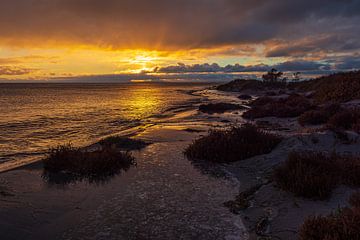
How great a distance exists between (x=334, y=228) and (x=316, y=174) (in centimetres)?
314

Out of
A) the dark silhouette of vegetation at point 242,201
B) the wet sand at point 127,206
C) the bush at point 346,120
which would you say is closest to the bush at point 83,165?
the wet sand at point 127,206

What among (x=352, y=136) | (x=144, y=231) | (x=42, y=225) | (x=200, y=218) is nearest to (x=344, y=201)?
(x=200, y=218)

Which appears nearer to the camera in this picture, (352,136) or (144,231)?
(144,231)

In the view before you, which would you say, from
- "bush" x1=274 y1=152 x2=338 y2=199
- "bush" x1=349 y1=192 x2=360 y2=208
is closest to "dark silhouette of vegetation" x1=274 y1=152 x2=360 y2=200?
"bush" x1=274 y1=152 x2=338 y2=199

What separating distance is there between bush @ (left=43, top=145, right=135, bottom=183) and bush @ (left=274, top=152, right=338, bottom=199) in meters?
Result: 5.86

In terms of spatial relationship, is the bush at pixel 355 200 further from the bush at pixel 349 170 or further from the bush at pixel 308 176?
the bush at pixel 349 170

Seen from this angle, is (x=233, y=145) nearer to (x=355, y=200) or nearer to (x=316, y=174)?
(x=316, y=174)

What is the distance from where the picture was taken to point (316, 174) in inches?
326

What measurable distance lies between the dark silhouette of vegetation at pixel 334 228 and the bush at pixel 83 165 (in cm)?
719

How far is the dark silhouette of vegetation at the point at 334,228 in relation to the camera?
200 inches

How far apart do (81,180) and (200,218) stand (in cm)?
495

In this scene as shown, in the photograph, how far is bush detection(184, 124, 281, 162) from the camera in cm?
1277

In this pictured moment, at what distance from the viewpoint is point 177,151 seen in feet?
48.9

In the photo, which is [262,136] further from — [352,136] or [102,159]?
[102,159]
